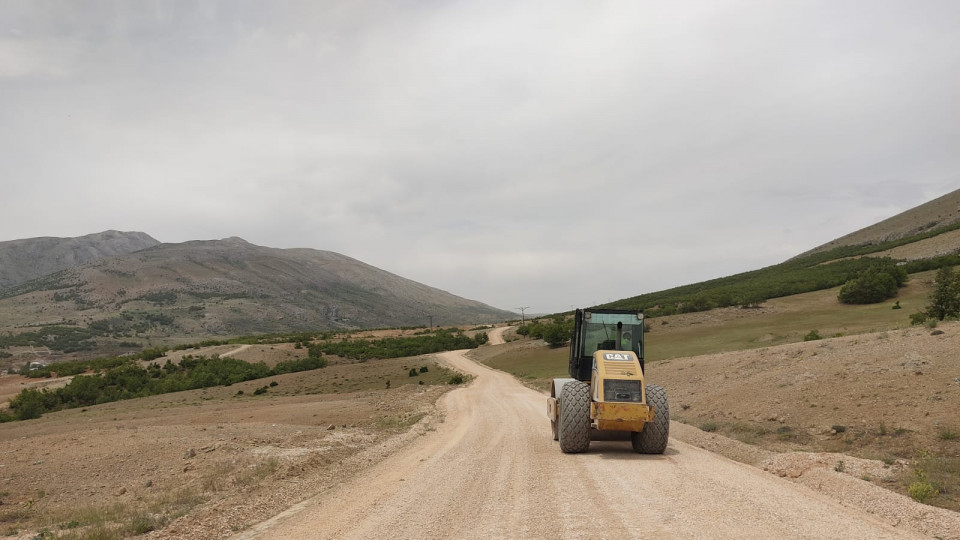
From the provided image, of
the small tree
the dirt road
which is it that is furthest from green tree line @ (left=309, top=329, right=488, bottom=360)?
the dirt road

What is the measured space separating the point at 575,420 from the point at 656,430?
203cm

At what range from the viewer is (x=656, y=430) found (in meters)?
13.3

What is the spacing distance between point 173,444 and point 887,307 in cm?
5766

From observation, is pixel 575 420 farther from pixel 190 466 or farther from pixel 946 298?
pixel 946 298

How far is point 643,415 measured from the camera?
1272cm

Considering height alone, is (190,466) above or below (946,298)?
below

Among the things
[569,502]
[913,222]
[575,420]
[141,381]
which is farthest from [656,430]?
[913,222]

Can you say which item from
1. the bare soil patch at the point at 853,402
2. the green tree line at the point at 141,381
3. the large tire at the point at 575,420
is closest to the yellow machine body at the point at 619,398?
the large tire at the point at 575,420

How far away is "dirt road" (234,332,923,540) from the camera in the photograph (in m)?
7.71

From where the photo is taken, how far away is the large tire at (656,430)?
1325cm

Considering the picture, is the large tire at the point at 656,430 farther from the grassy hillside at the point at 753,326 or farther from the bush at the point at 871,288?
the bush at the point at 871,288

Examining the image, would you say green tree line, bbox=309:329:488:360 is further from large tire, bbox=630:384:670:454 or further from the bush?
large tire, bbox=630:384:670:454

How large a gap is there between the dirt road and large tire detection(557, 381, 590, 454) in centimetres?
35

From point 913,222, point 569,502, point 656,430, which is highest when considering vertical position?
point 913,222
